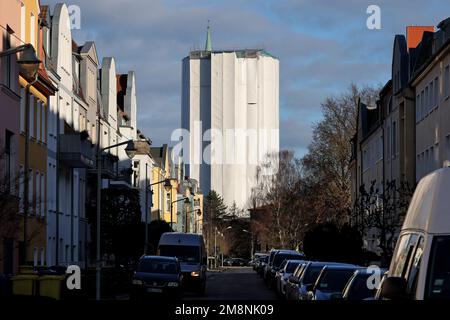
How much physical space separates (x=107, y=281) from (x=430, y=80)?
19923 millimetres

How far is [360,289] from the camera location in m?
17.7

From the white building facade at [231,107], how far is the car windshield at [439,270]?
131288 mm

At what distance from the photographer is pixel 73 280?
24625 mm

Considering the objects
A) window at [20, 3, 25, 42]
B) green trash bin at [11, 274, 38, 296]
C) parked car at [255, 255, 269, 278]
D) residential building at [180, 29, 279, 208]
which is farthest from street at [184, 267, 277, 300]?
residential building at [180, 29, 279, 208]

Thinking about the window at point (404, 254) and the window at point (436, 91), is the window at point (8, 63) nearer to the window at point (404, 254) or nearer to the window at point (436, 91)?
the window at point (436, 91)

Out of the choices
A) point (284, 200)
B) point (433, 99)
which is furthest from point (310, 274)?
point (284, 200)

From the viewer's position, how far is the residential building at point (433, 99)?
4450cm

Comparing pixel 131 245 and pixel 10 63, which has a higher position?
pixel 10 63

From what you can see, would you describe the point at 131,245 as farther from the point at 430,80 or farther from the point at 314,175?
the point at 314,175

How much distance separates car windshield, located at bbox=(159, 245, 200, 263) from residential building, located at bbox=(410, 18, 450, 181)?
11777 mm

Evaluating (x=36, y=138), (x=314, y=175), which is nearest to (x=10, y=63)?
(x=36, y=138)

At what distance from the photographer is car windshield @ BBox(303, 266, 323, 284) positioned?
1009 inches

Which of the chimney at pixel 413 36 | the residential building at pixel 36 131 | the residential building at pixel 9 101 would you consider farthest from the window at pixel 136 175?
the residential building at pixel 9 101
